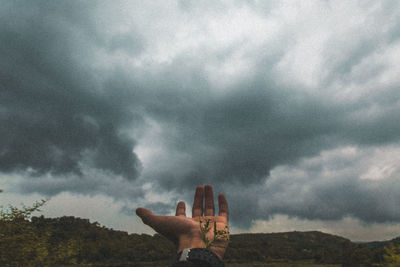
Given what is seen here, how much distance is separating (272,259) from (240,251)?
72.0 ft

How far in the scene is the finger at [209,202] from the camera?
239 inches

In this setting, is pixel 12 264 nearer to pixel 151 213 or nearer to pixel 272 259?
pixel 151 213

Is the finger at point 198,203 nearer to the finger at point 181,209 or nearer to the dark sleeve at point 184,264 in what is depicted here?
the finger at point 181,209

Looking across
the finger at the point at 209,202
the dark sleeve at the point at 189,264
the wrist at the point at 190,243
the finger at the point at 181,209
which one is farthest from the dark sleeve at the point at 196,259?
the finger at the point at 181,209

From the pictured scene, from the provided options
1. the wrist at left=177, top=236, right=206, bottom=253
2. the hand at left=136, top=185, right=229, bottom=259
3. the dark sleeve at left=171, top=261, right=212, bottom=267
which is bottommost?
the dark sleeve at left=171, top=261, right=212, bottom=267

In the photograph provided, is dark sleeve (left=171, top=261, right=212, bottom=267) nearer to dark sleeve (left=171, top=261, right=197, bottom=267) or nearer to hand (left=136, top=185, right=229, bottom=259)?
dark sleeve (left=171, top=261, right=197, bottom=267)

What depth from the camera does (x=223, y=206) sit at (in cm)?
616

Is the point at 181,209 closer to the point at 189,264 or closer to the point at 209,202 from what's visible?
the point at 209,202

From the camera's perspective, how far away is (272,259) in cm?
14712

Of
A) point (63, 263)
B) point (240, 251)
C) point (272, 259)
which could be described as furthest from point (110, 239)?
point (63, 263)

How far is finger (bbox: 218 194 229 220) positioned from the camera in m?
6.05

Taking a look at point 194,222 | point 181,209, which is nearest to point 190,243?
point 194,222

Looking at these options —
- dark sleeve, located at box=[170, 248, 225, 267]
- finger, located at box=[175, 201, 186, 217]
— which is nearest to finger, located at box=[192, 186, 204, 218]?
finger, located at box=[175, 201, 186, 217]

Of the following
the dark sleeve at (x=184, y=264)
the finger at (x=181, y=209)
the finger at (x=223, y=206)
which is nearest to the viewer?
the dark sleeve at (x=184, y=264)
